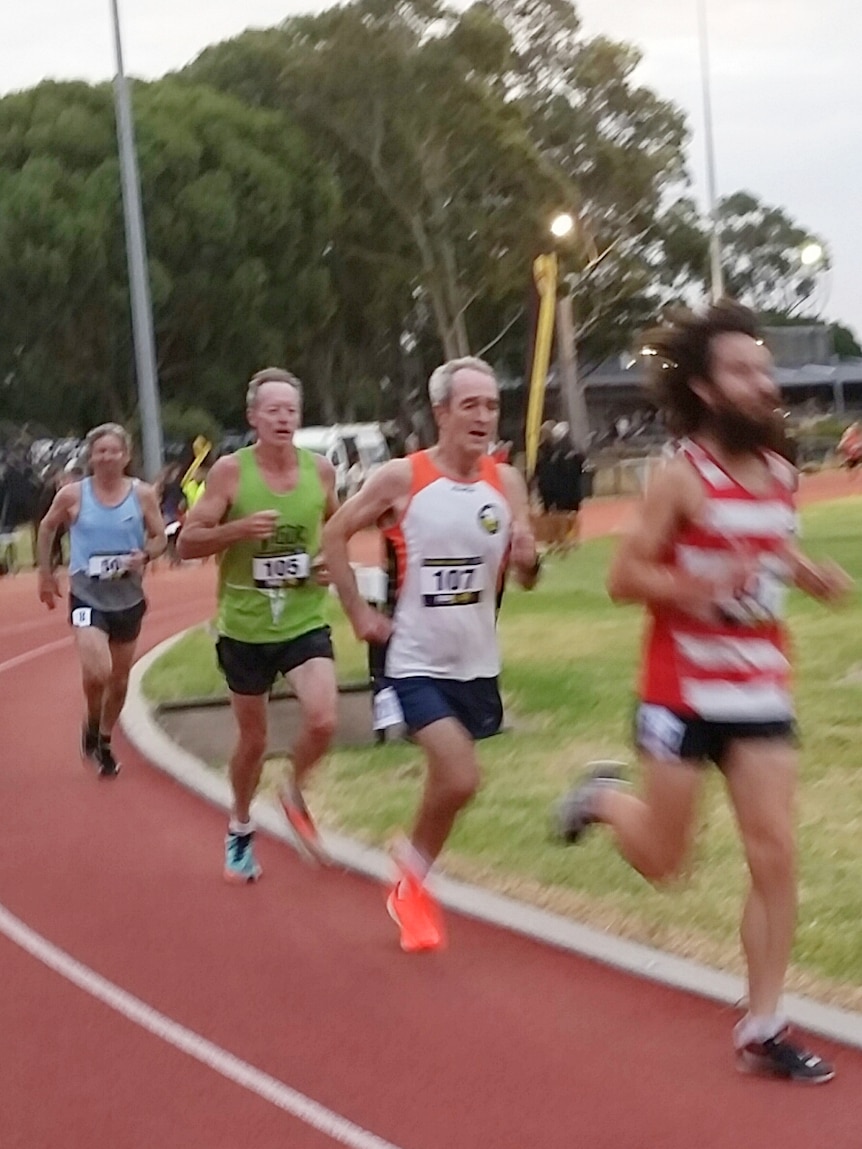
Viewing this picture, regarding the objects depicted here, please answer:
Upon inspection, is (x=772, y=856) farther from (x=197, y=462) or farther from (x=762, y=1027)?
(x=197, y=462)

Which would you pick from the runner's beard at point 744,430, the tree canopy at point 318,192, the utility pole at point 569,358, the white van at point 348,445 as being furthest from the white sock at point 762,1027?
the utility pole at point 569,358

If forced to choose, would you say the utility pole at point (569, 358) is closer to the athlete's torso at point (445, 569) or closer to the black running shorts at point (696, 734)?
the athlete's torso at point (445, 569)

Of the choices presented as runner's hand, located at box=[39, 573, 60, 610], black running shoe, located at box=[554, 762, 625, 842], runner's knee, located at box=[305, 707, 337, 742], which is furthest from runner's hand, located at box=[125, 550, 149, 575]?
black running shoe, located at box=[554, 762, 625, 842]

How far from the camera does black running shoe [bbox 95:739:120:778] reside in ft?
34.0

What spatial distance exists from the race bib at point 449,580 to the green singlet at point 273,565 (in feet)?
Result: 4.34

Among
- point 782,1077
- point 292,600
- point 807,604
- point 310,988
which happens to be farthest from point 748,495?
point 807,604

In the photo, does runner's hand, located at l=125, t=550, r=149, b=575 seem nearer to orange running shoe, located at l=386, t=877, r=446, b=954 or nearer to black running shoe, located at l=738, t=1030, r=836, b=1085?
orange running shoe, located at l=386, t=877, r=446, b=954

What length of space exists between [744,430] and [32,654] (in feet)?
45.2

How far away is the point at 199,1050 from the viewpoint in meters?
5.59

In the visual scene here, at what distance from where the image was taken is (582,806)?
5543mm

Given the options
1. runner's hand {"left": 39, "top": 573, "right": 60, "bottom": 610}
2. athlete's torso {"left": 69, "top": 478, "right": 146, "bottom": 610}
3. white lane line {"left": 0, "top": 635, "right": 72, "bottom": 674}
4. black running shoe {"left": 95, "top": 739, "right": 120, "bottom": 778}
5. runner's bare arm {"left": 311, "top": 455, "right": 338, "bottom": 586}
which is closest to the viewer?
runner's bare arm {"left": 311, "top": 455, "right": 338, "bottom": 586}

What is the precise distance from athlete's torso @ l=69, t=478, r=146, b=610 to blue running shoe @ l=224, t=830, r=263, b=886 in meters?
2.68

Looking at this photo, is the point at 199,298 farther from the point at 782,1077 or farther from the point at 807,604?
the point at 782,1077

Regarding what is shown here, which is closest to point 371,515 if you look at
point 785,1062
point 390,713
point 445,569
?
point 445,569
